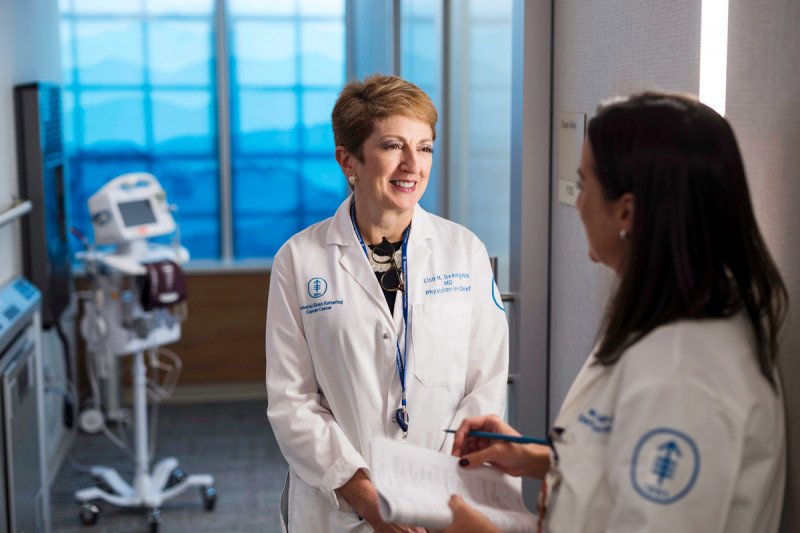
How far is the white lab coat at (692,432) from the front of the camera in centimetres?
105

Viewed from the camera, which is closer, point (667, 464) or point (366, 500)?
point (667, 464)

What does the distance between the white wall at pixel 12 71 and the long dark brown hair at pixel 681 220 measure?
10.4 feet

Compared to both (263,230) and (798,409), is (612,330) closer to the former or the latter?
(798,409)

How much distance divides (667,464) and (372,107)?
1095 millimetres

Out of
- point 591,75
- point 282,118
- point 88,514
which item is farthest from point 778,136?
point 282,118

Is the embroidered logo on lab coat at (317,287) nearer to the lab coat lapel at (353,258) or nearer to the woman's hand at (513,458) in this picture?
the lab coat lapel at (353,258)

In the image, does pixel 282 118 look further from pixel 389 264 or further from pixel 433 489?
pixel 433 489

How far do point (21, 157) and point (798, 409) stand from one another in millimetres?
3663

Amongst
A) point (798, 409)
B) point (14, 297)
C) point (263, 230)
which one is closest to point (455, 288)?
point (798, 409)

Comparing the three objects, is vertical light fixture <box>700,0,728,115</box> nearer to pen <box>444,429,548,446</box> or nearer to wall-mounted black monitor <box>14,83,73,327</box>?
pen <box>444,429,548,446</box>

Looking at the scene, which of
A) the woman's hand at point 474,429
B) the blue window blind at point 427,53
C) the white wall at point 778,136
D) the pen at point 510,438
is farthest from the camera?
the blue window blind at point 427,53

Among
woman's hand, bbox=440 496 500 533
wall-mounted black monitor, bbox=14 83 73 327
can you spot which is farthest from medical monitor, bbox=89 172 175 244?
woman's hand, bbox=440 496 500 533

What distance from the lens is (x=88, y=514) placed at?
3.92 m

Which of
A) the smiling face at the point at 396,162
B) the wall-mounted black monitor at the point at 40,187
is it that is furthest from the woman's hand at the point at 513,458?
the wall-mounted black monitor at the point at 40,187
